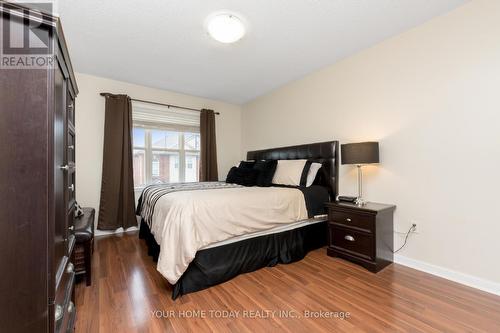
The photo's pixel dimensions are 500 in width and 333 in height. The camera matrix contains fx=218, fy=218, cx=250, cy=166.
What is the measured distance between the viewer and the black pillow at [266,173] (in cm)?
311

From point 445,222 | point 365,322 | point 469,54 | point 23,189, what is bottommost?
point 365,322

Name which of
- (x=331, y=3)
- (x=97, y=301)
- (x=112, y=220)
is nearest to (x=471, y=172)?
(x=331, y=3)

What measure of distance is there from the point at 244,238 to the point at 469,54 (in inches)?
104

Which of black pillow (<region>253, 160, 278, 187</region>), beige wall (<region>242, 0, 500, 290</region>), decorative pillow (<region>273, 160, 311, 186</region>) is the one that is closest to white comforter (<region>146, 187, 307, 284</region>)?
decorative pillow (<region>273, 160, 311, 186</region>)

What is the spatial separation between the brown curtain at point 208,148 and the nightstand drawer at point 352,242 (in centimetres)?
254

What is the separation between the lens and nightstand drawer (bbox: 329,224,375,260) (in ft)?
7.20

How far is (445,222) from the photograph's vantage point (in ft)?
6.84

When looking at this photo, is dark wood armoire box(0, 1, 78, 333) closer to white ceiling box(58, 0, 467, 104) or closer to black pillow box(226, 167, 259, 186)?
white ceiling box(58, 0, 467, 104)

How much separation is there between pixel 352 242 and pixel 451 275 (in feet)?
2.81

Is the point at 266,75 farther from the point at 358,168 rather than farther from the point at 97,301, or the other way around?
the point at 97,301

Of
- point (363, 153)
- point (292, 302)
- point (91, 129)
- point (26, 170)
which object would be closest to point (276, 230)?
point (292, 302)

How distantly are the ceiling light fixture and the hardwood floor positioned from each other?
2.34 metres

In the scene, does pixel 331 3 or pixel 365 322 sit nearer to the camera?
pixel 365 322

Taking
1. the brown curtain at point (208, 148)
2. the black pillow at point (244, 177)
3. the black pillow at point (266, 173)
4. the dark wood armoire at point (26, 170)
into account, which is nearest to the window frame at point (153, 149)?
the brown curtain at point (208, 148)
